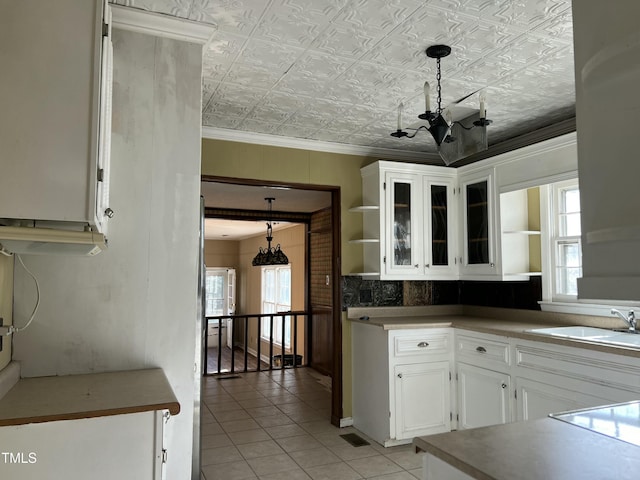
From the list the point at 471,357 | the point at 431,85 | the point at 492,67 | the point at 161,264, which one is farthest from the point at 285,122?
the point at 471,357

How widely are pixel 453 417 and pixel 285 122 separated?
270cm

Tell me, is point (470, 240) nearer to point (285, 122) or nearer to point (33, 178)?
point (285, 122)

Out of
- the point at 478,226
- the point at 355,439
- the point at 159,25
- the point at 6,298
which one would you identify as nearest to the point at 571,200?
the point at 478,226

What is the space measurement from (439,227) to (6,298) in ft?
10.9

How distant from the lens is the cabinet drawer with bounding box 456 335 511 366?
3.21 meters

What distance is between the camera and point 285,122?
360cm

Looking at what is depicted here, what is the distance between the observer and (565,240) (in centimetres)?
362

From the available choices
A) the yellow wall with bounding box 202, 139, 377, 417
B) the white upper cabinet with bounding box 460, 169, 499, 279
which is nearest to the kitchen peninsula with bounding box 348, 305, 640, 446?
the yellow wall with bounding box 202, 139, 377, 417

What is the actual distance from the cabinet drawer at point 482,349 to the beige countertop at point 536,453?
79.4 inches

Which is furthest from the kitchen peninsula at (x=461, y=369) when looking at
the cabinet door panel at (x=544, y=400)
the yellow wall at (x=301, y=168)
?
the yellow wall at (x=301, y=168)

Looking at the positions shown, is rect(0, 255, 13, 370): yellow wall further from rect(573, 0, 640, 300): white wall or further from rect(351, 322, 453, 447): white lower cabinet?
rect(351, 322, 453, 447): white lower cabinet

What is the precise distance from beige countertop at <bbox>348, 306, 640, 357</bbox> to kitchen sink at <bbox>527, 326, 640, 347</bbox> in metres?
0.08

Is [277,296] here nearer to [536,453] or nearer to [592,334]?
[592,334]

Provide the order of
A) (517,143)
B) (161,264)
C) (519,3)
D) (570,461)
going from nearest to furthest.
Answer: (570,461), (519,3), (161,264), (517,143)
